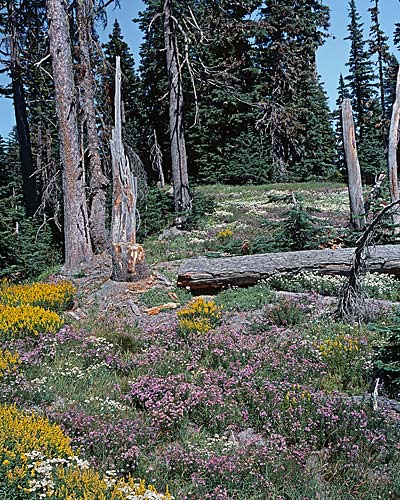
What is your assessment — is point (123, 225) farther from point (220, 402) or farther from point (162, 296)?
point (220, 402)

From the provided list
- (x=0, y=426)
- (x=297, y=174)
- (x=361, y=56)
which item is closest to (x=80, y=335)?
(x=0, y=426)

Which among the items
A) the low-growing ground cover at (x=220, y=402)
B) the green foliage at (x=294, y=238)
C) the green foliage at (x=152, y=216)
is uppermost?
the green foliage at (x=152, y=216)

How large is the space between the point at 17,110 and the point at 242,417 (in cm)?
2023

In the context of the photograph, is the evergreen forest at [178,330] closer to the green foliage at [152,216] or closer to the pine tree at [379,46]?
the green foliage at [152,216]

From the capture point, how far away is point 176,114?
19016 millimetres

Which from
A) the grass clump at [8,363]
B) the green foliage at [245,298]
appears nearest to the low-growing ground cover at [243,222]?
the green foliage at [245,298]

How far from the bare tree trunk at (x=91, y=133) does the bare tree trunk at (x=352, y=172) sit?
7.40 meters

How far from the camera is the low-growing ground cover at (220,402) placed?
166 inches

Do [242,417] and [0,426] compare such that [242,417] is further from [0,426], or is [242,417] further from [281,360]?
[0,426]

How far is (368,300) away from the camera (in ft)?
27.5

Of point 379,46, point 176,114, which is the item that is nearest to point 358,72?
point 379,46

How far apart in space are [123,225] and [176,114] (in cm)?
855

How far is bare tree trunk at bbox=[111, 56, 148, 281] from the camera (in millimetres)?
10992

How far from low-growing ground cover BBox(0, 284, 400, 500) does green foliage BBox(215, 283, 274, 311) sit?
790mm
